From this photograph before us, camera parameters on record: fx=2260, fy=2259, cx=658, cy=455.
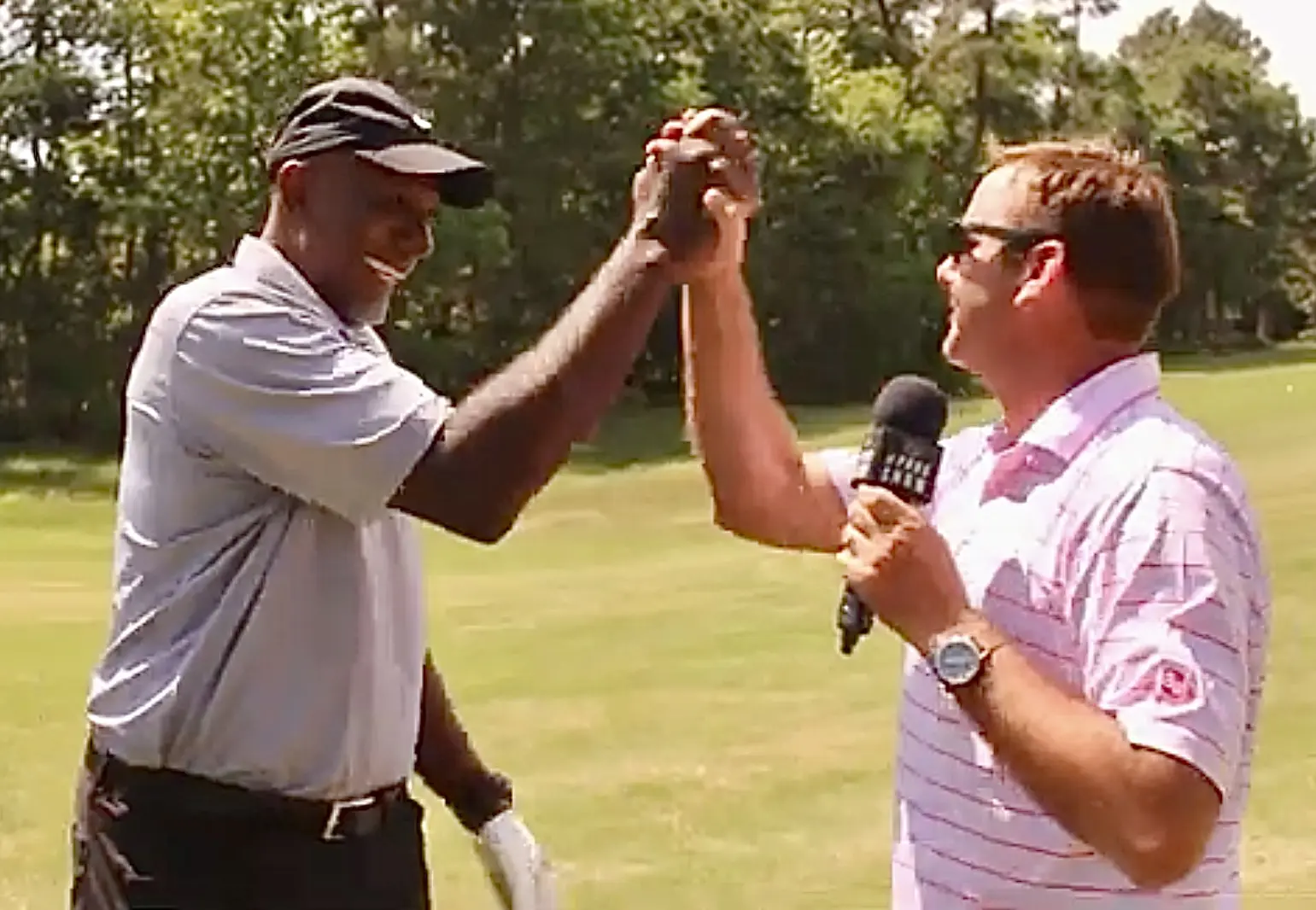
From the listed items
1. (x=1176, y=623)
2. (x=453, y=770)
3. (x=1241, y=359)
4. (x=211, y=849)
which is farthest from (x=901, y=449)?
(x=1241, y=359)

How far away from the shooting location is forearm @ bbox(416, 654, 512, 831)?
4047 mm

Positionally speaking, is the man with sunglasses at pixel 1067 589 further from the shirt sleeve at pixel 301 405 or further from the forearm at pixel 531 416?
the shirt sleeve at pixel 301 405

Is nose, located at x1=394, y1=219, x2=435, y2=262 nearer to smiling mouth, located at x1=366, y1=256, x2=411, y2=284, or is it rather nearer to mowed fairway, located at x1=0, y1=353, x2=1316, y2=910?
smiling mouth, located at x1=366, y1=256, x2=411, y2=284

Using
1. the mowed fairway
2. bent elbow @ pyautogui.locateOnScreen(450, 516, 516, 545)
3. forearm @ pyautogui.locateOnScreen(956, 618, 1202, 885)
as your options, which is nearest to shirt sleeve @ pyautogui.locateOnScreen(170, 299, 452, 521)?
bent elbow @ pyautogui.locateOnScreen(450, 516, 516, 545)

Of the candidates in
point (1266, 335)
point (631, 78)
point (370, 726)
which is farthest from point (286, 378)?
point (1266, 335)

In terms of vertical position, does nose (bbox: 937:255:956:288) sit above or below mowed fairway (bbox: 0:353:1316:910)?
above

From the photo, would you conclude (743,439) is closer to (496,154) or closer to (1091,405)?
(1091,405)

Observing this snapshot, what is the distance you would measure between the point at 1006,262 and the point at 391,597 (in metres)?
1.07

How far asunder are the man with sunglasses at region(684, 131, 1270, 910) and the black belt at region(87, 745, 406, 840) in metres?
0.86

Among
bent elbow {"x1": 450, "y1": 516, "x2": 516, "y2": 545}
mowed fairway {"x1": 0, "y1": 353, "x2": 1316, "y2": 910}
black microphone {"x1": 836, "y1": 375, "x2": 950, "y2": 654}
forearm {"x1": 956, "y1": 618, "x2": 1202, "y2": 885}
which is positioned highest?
black microphone {"x1": 836, "y1": 375, "x2": 950, "y2": 654}

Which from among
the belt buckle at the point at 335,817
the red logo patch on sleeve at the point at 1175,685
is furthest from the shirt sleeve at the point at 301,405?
the red logo patch on sleeve at the point at 1175,685

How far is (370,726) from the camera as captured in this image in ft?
11.1

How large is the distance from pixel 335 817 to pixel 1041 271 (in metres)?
1.35

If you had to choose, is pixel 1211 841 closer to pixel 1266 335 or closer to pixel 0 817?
pixel 0 817
